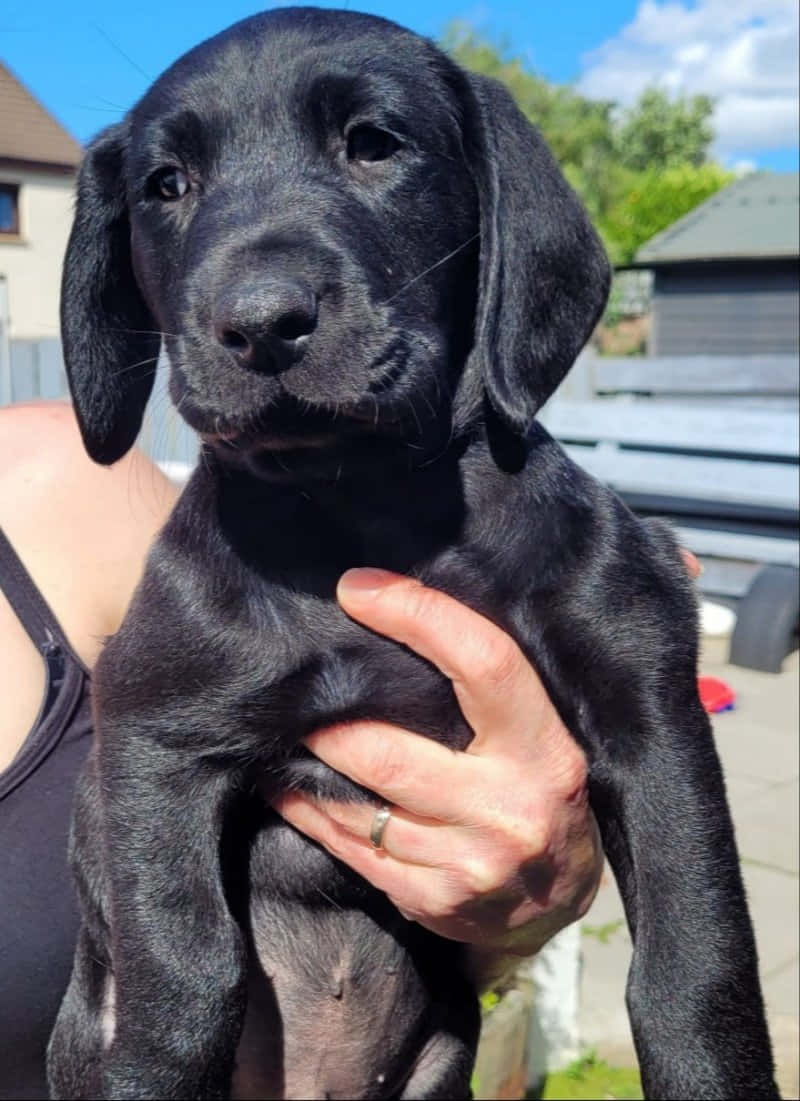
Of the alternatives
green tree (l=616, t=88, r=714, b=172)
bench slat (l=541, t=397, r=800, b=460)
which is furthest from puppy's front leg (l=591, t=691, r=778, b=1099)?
green tree (l=616, t=88, r=714, b=172)

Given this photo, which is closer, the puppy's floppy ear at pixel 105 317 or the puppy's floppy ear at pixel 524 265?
the puppy's floppy ear at pixel 524 265

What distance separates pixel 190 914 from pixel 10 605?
67 centimetres

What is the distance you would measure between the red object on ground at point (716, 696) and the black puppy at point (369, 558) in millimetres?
4801

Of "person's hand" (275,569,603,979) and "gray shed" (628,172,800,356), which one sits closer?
"person's hand" (275,569,603,979)

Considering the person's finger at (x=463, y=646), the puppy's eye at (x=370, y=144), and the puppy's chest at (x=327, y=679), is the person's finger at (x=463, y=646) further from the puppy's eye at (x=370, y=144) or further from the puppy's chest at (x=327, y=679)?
the puppy's eye at (x=370, y=144)

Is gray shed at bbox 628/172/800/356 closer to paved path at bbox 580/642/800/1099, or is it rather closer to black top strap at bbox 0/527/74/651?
paved path at bbox 580/642/800/1099

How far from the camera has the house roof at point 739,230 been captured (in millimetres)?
16359

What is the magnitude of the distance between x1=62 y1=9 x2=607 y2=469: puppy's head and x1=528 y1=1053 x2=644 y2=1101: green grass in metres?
2.38

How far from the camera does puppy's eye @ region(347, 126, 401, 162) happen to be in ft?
6.37

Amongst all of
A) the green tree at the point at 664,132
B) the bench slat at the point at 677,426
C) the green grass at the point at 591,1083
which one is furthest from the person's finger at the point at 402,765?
the green tree at the point at 664,132

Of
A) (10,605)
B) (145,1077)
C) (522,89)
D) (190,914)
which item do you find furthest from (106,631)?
(522,89)

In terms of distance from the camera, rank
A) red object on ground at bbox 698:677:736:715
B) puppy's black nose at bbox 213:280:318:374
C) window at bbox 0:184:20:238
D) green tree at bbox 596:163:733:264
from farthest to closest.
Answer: green tree at bbox 596:163:733:264 < red object on ground at bbox 698:677:736:715 < window at bbox 0:184:20:238 < puppy's black nose at bbox 213:280:318:374

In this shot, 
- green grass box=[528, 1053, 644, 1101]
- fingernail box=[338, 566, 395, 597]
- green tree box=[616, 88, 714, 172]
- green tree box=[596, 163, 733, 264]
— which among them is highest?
fingernail box=[338, 566, 395, 597]

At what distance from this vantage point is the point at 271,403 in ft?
5.48
